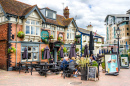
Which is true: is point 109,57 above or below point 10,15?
below

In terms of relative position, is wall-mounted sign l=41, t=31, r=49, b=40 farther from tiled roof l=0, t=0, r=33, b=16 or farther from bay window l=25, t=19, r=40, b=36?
tiled roof l=0, t=0, r=33, b=16

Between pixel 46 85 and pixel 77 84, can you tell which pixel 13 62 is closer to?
pixel 46 85

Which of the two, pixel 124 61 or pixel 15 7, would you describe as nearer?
pixel 15 7

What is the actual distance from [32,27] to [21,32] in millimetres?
1769

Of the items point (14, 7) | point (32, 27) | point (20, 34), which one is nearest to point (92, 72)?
point (20, 34)

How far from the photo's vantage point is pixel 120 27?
194 ft

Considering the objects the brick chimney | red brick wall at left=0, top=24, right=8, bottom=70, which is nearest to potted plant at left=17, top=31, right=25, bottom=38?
red brick wall at left=0, top=24, right=8, bottom=70

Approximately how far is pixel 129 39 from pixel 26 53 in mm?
49276

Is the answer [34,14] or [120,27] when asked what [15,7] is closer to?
[34,14]

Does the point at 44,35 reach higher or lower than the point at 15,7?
lower

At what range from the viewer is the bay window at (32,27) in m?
16.0

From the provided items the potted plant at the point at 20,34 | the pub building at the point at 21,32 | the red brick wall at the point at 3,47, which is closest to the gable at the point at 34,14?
the pub building at the point at 21,32

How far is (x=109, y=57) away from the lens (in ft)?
38.3

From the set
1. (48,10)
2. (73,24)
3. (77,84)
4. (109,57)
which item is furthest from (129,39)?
(77,84)
